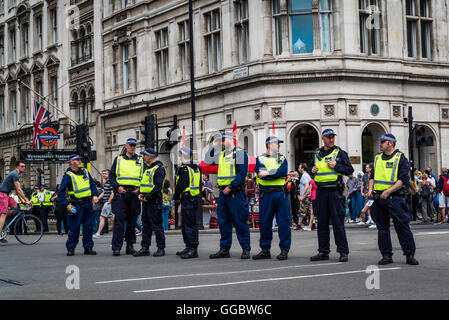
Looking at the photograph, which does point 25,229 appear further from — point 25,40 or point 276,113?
point 25,40

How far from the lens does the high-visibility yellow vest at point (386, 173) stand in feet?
37.1

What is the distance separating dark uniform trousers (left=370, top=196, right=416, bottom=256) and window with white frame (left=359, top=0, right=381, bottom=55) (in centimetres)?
2011

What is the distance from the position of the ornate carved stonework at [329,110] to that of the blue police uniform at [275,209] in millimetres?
17425

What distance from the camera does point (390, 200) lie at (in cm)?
1134

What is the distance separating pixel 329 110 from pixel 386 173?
1853cm

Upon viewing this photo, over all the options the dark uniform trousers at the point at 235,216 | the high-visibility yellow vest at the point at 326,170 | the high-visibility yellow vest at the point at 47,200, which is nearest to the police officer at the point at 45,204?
the high-visibility yellow vest at the point at 47,200

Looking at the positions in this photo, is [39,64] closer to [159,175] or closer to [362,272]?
[159,175]

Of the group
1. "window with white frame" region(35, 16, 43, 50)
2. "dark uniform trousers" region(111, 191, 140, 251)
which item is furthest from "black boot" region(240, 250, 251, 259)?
"window with white frame" region(35, 16, 43, 50)

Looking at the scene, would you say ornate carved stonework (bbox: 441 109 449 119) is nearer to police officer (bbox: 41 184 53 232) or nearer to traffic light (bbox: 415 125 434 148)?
traffic light (bbox: 415 125 434 148)

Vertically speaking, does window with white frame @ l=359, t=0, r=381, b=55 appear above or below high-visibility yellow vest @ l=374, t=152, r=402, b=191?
above

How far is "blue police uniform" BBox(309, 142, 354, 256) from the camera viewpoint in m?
11.7

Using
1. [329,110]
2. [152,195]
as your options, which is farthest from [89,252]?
[329,110]

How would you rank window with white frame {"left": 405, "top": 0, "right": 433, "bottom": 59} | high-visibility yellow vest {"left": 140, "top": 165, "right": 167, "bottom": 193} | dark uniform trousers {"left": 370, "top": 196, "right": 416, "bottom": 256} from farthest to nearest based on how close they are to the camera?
window with white frame {"left": 405, "top": 0, "right": 433, "bottom": 59}, high-visibility yellow vest {"left": 140, "top": 165, "right": 167, "bottom": 193}, dark uniform trousers {"left": 370, "top": 196, "right": 416, "bottom": 256}
